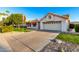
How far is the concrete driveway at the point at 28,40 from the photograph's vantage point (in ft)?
13.3

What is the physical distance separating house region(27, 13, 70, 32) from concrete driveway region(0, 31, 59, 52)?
219mm

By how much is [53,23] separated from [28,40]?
0.89 m

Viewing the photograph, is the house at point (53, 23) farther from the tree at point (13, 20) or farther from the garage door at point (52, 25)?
the tree at point (13, 20)

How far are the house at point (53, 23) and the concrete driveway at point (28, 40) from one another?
0.22 m

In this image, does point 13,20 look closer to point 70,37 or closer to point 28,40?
point 28,40

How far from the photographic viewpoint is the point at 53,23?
4367 millimetres

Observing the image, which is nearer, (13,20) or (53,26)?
Answer: (13,20)

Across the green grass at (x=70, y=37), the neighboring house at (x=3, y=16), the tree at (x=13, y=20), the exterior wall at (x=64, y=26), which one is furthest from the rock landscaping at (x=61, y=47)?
the neighboring house at (x=3, y=16)

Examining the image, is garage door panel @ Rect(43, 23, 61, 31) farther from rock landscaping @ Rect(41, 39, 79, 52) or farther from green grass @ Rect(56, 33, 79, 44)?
rock landscaping @ Rect(41, 39, 79, 52)

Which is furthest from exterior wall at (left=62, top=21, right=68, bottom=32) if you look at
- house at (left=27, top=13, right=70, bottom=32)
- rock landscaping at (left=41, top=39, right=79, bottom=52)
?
rock landscaping at (left=41, top=39, right=79, bottom=52)

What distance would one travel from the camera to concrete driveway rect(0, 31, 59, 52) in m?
4.04

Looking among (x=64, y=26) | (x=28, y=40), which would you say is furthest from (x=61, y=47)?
(x=28, y=40)
